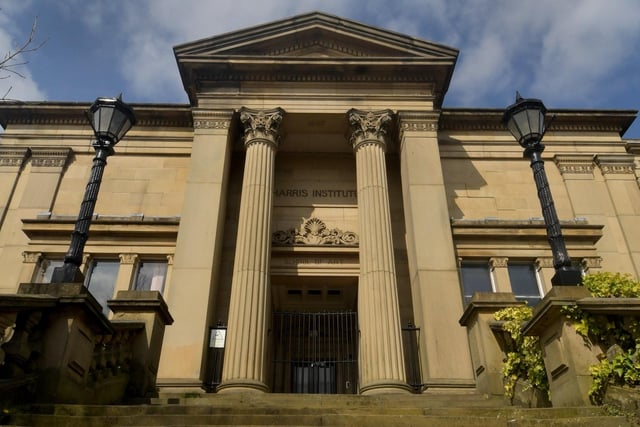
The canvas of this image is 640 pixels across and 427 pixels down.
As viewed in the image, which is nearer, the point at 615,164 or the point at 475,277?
the point at 475,277

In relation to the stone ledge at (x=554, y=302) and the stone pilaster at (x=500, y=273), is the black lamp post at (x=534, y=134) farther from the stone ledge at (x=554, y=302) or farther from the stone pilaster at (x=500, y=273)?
the stone pilaster at (x=500, y=273)

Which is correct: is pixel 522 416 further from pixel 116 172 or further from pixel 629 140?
pixel 629 140

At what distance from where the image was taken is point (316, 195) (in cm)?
1922

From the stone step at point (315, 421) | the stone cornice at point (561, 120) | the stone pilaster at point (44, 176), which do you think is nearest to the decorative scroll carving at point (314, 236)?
the stone cornice at point (561, 120)

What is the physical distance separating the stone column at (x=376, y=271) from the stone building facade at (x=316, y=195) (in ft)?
0.21

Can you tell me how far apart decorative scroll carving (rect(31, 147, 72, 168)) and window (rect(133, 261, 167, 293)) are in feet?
17.8

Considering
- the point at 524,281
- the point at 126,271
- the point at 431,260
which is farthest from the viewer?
the point at 524,281

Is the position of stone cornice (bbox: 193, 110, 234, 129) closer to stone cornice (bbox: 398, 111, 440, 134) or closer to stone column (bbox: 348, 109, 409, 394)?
stone column (bbox: 348, 109, 409, 394)

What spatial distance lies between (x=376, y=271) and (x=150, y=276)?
745 cm

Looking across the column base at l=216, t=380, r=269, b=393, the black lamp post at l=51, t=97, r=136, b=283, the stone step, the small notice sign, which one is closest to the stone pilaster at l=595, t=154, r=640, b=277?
the column base at l=216, t=380, r=269, b=393

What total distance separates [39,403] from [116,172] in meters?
13.8

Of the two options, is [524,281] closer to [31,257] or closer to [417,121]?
[417,121]

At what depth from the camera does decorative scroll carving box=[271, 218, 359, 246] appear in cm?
1780

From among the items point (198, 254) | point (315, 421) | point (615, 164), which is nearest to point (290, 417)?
point (315, 421)
